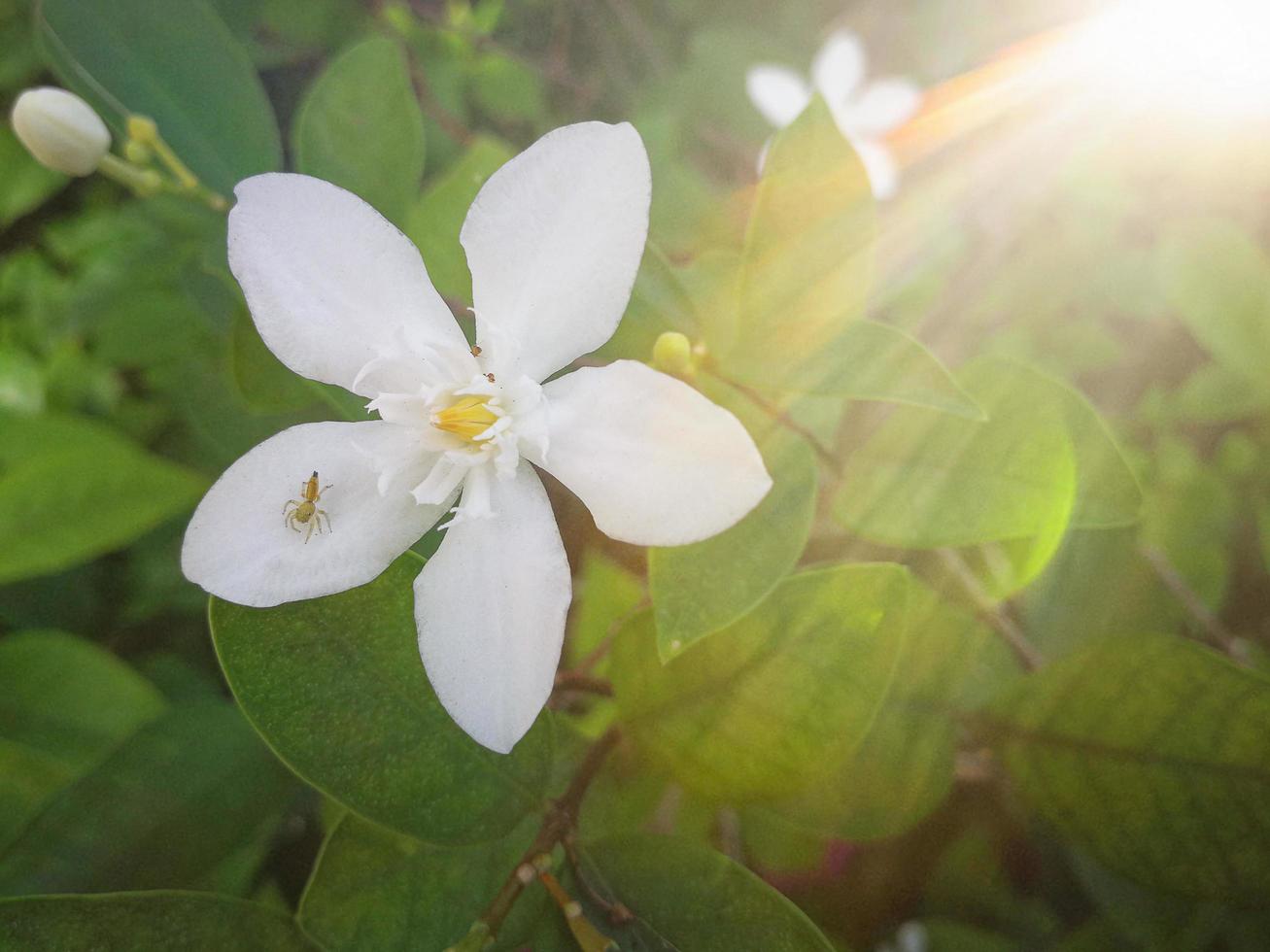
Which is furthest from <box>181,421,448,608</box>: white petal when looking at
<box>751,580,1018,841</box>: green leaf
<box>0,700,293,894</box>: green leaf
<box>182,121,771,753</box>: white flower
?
<box>751,580,1018,841</box>: green leaf

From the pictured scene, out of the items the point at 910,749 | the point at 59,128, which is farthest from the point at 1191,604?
the point at 59,128

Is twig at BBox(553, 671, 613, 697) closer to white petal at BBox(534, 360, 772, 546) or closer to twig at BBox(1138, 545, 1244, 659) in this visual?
white petal at BBox(534, 360, 772, 546)

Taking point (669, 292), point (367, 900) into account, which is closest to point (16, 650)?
point (367, 900)

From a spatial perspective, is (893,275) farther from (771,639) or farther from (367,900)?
(367,900)

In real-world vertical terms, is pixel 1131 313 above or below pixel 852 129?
below

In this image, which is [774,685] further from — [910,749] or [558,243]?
[558,243]
